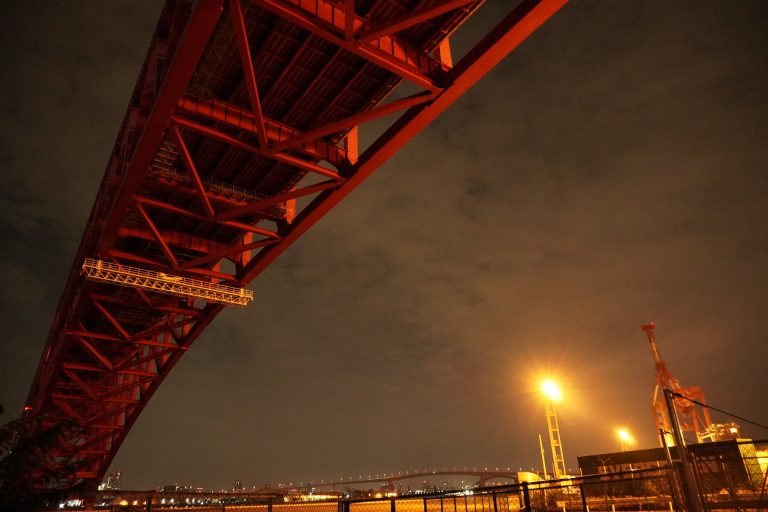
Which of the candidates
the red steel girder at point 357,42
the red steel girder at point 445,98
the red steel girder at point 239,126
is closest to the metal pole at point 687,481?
the red steel girder at point 445,98

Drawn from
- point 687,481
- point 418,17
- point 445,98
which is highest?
point 445,98

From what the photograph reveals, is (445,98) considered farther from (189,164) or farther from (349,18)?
(189,164)

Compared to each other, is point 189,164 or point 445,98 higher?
point 445,98

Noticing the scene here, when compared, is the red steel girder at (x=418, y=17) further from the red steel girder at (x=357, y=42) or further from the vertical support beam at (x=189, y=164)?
the vertical support beam at (x=189, y=164)

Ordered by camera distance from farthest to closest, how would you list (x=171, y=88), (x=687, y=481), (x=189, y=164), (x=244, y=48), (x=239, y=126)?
(x=239, y=126) < (x=189, y=164) < (x=171, y=88) < (x=244, y=48) < (x=687, y=481)

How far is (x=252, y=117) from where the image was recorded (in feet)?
47.5

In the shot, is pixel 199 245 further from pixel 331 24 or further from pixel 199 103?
pixel 331 24

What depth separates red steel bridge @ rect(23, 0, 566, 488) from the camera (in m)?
10.0

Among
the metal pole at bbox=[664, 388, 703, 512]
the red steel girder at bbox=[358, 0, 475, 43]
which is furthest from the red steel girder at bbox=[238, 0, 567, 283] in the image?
the metal pole at bbox=[664, 388, 703, 512]

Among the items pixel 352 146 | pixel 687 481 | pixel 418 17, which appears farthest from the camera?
pixel 352 146

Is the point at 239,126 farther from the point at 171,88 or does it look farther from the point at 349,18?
the point at 349,18

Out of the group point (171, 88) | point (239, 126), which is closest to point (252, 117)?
point (239, 126)

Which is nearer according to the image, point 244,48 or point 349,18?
point 349,18

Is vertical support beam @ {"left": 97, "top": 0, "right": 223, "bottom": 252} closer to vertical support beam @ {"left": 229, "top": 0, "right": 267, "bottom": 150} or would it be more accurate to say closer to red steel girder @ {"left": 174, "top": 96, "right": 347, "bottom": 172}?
vertical support beam @ {"left": 229, "top": 0, "right": 267, "bottom": 150}
